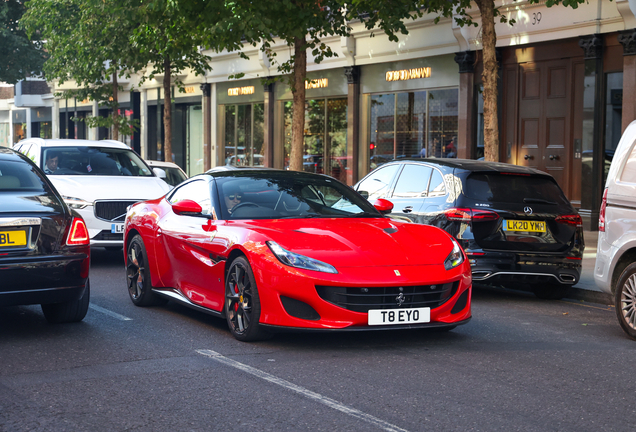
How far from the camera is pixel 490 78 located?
1429 cm

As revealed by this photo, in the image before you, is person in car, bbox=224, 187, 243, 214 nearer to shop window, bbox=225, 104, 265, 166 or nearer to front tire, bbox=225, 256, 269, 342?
front tire, bbox=225, 256, 269, 342

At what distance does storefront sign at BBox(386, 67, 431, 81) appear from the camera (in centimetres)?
2238

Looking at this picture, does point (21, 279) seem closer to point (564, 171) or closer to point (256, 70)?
point (564, 171)

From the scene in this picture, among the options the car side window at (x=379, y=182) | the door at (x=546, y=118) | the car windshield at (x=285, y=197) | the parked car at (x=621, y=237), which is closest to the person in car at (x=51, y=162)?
the car side window at (x=379, y=182)

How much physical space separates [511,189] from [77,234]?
4766mm

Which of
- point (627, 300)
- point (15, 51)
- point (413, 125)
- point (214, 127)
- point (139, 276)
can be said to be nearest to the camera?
point (627, 300)

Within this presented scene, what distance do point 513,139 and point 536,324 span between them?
12.1 meters

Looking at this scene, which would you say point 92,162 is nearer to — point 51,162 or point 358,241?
point 51,162

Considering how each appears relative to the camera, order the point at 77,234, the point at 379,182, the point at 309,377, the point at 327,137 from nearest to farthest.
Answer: the point at 309,377, the point at 77,234, the point at 379,182, the point at 327,137

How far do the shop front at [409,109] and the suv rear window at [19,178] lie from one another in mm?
14761

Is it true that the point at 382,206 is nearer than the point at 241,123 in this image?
Yes

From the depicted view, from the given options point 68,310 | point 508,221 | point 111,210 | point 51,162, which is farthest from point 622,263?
point 51,162

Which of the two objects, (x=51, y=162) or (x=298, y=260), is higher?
(x=51, y=162)

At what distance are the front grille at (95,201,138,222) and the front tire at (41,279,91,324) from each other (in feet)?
15.0
